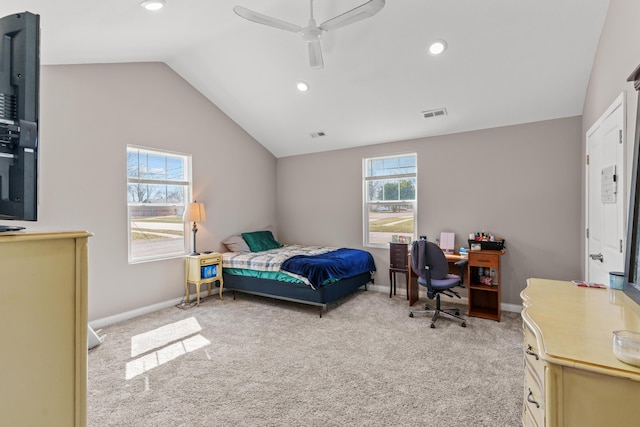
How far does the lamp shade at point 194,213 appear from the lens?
446 cm

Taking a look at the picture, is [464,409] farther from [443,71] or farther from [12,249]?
[443,71]

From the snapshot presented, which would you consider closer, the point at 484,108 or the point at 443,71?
the point at 443,71

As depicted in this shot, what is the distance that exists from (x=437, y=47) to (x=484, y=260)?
2.50 m

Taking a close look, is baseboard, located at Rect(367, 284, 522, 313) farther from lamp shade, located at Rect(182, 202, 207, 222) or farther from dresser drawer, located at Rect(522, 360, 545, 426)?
dresser drawer, located at Rect(522, 360, 545, 426)

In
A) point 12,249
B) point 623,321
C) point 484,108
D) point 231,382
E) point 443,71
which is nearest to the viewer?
point 12,249

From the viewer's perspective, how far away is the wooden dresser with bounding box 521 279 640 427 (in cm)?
93

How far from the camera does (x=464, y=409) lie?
6.95 ft

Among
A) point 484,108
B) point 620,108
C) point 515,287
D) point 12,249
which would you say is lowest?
point 515,287

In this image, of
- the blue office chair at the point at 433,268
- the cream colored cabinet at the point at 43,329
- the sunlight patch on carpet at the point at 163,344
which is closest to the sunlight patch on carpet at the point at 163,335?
the sunlight patch on carpet at the point at 163,344

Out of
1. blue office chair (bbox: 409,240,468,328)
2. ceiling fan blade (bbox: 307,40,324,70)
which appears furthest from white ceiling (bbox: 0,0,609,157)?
blue office chair (bbox: 409,240,468,328)

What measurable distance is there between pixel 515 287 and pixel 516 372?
1842 mm

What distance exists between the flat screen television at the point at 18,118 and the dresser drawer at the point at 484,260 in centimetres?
410

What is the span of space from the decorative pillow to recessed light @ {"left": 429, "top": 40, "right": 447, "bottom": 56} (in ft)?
12.4

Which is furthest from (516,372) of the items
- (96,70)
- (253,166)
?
(96,70)
